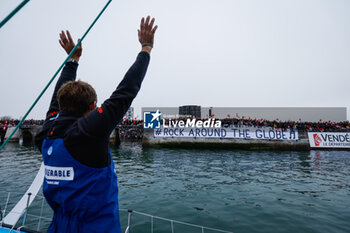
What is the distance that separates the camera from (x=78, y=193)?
4.36ft

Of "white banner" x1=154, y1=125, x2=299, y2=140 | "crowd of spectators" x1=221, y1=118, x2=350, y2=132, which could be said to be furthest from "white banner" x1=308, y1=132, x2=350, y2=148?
"crowd of spectators" x1=221, y1=118, x2=350, y2=132

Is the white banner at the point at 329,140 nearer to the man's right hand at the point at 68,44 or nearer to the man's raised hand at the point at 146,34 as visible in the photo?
the man's raised hand at the point at 146,34

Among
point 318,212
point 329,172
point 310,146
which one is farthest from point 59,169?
point 310,146

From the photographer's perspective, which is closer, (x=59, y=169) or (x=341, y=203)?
(x=59, y=169)

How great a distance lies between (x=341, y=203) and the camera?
29.1 ft

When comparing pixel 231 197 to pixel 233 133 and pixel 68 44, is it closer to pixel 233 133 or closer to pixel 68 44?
pixel 68 44

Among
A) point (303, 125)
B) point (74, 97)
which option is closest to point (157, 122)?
point (303, 125)

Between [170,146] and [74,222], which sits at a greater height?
[74,222]

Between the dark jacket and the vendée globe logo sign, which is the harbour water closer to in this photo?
the dark jacket

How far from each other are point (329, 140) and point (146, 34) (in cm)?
3369

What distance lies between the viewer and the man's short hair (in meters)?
1.50

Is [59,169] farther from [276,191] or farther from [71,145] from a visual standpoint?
[276,191]

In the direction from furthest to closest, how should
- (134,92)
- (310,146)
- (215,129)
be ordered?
(215,129)
(310,146)
(134,92)

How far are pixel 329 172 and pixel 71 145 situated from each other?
19.5m
